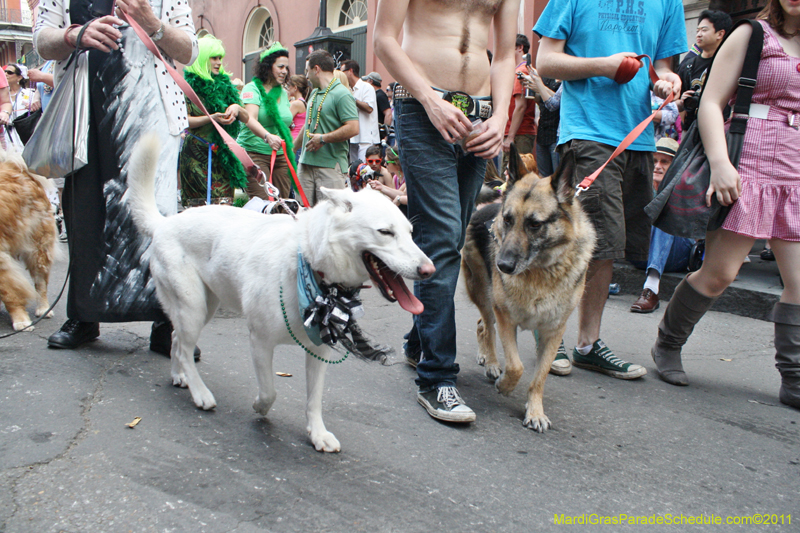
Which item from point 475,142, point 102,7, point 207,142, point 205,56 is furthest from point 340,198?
point 205,56

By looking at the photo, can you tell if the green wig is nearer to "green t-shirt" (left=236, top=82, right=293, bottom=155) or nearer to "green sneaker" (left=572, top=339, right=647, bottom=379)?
"green t-shirt" (left=236, top=82, right=293, bottom=155)

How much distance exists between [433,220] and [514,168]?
2.21 ft

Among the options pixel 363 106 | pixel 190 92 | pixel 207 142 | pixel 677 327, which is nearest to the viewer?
pixel 190 92

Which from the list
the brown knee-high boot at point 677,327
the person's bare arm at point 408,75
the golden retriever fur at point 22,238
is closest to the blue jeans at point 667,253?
the brown knee-high boot at point 677,327

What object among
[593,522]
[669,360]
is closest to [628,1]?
[669,360]

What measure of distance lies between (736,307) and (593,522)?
400cm

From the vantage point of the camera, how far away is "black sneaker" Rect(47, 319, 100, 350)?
317 centimetres

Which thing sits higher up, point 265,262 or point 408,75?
point 408,75

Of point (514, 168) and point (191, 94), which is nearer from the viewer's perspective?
point (191, 94)

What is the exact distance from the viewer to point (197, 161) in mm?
5055

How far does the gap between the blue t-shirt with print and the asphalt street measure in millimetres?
1504

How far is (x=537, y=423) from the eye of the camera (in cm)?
259

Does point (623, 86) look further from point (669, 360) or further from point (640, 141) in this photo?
point (669, 360)

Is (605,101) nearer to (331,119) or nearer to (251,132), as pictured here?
(331,119)
